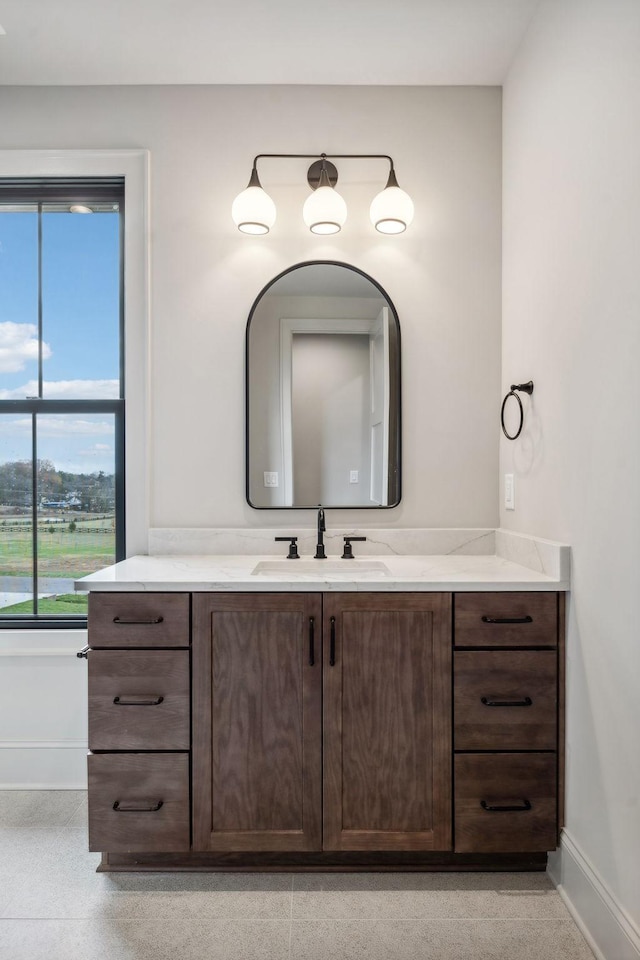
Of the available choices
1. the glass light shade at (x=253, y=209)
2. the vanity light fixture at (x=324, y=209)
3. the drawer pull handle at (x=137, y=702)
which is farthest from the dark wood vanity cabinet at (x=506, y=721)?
the glass light shade at (x=253, y=209)

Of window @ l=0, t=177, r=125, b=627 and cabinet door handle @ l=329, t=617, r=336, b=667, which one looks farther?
window @ l=0, t=177, r=125, b=627

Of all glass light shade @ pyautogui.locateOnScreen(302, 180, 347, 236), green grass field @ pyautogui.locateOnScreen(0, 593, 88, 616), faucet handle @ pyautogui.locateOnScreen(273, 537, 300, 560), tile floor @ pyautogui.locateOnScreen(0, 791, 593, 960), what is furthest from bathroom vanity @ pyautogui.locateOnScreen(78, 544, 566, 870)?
glass light shade @ pyautogui.locateOnScreen(302, 180, 347, 236)

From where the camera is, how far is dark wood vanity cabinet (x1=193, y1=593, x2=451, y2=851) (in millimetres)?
1864

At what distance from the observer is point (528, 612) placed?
1882mm

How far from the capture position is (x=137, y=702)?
186 centimetres

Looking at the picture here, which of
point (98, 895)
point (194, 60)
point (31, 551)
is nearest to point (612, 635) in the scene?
point (98, 895)

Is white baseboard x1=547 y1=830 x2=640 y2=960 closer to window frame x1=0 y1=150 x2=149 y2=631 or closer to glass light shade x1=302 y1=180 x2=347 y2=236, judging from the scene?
window frame x1=0 y1=150 x2=149 y2=631

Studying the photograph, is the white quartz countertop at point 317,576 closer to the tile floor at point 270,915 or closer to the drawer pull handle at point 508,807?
the drawer pull handle at point 508,807

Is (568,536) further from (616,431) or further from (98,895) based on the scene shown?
(98,895)

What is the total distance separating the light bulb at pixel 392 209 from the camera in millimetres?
2318

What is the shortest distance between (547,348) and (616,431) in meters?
0.54

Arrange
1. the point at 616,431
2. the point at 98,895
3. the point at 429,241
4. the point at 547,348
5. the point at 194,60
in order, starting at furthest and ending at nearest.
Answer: the point at 429,241 → the point at 194,60 → the point at 547,348 → the point at 98,895 → the point at 616,431

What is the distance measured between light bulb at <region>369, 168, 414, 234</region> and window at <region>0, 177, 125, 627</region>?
105 centimetres

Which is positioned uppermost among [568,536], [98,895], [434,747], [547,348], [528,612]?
[547,348]
